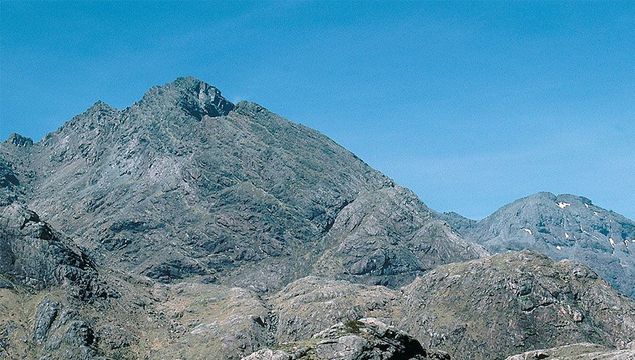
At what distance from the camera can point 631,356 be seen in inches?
5182

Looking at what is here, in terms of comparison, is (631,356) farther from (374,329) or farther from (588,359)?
(374,329)

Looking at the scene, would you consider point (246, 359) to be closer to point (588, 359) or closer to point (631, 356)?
point (631, 356)

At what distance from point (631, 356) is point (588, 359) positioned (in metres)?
23.1

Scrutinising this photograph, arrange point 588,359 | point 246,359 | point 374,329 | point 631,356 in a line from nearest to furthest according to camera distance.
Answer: point 246,359 → point 374,329 → point 631,356 → point 588,359

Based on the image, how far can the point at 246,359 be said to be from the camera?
307 ft

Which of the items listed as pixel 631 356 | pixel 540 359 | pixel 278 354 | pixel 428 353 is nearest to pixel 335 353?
pixel 278 354

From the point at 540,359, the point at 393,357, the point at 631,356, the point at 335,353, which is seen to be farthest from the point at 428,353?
the point at 540,359

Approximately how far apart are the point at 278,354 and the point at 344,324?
1222 cm

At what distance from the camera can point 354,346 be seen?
94.1 metres

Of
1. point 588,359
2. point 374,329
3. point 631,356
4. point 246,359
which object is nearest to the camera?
point 246,359

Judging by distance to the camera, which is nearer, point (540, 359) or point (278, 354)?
point (278, 354)

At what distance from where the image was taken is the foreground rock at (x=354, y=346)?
9381 cm

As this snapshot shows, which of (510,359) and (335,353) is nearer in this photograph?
(335,353)

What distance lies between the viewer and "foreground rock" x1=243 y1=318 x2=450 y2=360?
93812 millimetres
